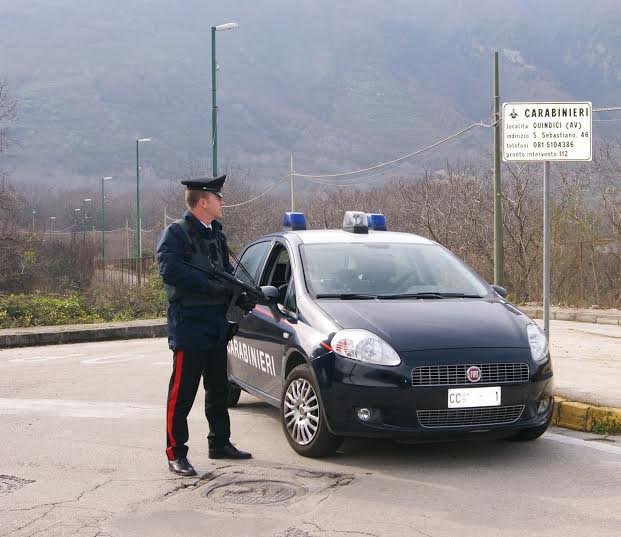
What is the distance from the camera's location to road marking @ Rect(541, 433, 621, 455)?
6.74 m

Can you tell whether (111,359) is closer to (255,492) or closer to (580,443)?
(580,443)

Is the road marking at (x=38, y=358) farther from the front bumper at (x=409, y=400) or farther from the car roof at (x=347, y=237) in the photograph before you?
the front bumper at (x=409, y=400)

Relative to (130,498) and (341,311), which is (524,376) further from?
(130,498)

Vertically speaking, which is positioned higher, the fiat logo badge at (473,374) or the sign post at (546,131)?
the sign post at (546,131)

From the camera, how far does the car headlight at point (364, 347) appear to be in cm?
612

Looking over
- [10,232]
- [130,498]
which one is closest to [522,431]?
[130,498]

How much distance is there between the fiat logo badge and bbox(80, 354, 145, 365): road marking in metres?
7.53

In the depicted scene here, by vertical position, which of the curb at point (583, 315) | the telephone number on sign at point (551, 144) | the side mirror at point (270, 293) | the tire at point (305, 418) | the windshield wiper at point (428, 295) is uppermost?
the telephone number on sign at point (551, 144)

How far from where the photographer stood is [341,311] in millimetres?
6613

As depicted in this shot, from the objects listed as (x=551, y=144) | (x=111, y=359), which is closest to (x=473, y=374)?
(x=551, y=144)

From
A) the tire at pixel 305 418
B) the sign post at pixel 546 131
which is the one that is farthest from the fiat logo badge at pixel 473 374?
the sign post at pixel 546 131

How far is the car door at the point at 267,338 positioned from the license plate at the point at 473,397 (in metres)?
1.42

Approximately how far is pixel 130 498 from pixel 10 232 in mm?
21103

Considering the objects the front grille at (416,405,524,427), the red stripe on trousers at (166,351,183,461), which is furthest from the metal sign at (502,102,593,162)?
the red stripe on trousers at (166,351,183,461)
